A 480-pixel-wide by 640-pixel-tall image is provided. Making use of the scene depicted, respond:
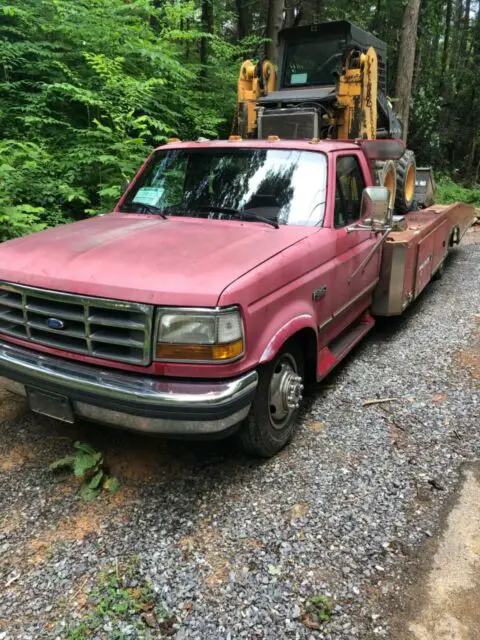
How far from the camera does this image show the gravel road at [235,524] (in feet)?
7.36

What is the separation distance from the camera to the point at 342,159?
13.8 ft

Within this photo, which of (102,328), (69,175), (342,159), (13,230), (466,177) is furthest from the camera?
(466,177)

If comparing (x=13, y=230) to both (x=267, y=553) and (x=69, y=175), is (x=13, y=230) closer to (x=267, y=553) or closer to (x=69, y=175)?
(x=69, y=175)

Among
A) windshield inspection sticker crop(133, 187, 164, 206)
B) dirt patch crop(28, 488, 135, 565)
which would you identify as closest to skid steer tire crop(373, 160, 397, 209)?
windshield inspection sticker crop(133, 187, 164, 206)

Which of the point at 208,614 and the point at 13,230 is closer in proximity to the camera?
the point at 208,614

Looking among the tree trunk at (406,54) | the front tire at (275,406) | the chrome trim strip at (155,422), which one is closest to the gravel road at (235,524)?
the front tire at (275,406)

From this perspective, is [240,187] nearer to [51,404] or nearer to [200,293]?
[200,293]

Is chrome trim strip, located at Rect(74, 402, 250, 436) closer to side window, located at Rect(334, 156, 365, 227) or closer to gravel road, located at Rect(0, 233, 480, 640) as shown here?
gravel road, located at Rect(0, 233, 480, 640)

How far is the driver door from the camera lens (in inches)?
155

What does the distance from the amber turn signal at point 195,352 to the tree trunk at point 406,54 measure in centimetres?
1176

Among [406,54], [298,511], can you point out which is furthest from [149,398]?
[406,54]

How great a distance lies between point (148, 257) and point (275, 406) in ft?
4.03

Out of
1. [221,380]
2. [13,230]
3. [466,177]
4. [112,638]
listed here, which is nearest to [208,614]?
[112,638]

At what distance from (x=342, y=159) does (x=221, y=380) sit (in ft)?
8.00
